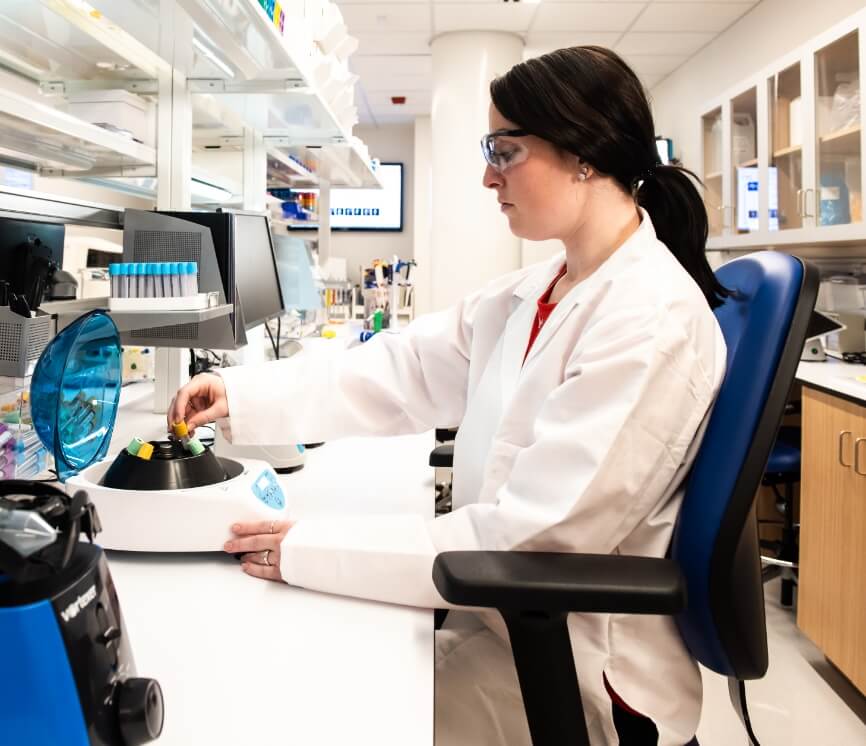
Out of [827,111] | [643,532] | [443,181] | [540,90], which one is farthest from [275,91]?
[443,181]

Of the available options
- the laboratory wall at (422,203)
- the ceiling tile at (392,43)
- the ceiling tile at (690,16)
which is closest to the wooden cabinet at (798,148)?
the ceiling tile at (690,16)

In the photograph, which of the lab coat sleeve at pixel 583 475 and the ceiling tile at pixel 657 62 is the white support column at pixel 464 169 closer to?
the ceiling tile at pixel 657 62

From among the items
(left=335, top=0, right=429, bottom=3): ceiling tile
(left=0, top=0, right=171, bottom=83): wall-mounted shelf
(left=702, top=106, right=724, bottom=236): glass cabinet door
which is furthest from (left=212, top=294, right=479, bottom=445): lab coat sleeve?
(left=335, top=0, right=429, bottom=3): ceiling tile

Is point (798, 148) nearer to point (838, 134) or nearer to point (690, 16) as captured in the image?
point (838, 134)

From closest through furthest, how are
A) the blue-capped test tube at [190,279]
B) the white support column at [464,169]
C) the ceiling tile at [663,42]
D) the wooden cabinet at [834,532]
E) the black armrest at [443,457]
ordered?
the blue-capped test tube at [190,279]
the black armrest at [443,457]
the wooden cabinet at [834,532]
the ceiling tile at [663,42]
the white support column at [464,169]

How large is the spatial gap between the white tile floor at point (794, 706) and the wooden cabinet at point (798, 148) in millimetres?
1517

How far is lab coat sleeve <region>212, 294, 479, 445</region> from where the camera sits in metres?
1.35

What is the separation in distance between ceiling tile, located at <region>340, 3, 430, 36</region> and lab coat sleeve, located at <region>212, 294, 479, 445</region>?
3.40m

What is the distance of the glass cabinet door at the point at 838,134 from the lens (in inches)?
114

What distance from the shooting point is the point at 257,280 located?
204 centimetres

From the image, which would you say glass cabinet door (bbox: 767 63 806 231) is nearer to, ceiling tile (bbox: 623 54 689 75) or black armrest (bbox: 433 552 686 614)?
ceiling tile (bbox: 623 54 689 75)

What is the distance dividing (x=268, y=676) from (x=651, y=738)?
509 mm

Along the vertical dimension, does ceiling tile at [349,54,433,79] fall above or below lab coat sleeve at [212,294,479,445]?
above

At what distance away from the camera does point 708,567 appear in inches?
34.8
